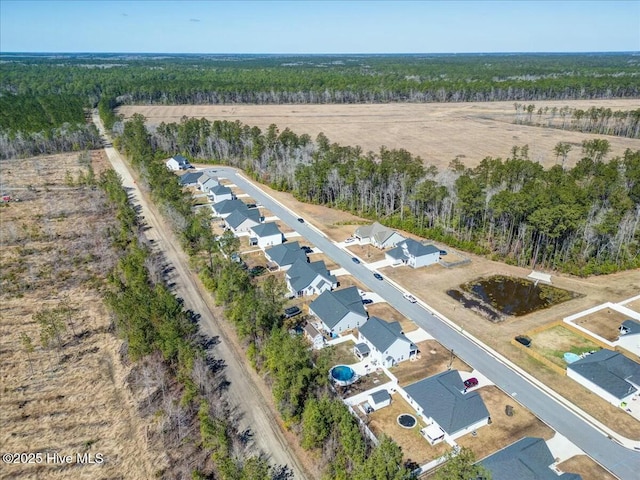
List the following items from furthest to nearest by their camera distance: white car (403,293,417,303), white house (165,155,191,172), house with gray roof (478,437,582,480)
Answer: white house (165,155,191,172), white car (403,293,417,303), house with gray roof (478,437,582,480)

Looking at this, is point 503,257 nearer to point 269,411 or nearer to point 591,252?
point 591,252

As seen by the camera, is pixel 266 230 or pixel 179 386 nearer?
pixel 179 386

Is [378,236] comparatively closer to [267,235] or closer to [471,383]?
[267,235]

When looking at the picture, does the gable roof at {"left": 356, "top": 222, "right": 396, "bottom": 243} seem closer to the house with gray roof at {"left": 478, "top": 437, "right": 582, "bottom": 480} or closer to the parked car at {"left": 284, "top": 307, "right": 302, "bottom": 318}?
the parked car at {"left": 284, "top": 307, "right": 302, "bottom": 318}

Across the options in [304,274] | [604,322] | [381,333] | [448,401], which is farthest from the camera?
[304,274]

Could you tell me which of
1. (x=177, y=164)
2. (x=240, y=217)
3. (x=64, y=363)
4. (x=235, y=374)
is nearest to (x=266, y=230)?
A: (x=240, y=217)

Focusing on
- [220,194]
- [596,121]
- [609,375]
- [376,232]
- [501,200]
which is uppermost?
[596,121]

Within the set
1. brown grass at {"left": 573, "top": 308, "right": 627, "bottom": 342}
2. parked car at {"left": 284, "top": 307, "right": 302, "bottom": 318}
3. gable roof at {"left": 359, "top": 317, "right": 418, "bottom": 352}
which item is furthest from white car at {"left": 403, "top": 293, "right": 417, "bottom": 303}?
brown grass at {"left": 573, "top": 308, "right": 627, "bottom": 342}

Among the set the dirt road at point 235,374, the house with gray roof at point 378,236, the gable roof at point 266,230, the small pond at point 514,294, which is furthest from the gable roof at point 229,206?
the small pond at point 514,294

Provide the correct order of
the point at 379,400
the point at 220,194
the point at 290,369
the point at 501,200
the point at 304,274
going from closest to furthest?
the point at 290,369 < the point at 379,400 < the point at 304,274 < the point at 501,200 < the point at 220,194
